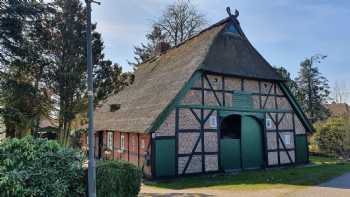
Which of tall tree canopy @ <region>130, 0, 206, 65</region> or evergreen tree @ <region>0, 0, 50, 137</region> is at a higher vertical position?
tall tree canopy @ <region>130, 0, 206, 65</region>

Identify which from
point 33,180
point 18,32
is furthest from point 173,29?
point 33,180

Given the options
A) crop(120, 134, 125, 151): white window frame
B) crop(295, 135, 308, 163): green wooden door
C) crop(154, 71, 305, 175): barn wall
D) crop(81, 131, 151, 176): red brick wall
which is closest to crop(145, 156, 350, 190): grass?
crop(154, 71, 305, 175): barn wall

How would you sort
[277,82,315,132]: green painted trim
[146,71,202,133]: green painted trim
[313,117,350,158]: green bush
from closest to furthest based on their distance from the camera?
[146,71,202,133]: green painted trim < [277,82,315,132]: green painted trim < [313,117,350,158]: green bush

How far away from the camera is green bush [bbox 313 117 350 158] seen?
68.5 feet

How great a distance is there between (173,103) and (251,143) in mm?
5771

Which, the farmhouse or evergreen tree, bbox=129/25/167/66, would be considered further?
evergreen tree, bbox=129/25/167/66

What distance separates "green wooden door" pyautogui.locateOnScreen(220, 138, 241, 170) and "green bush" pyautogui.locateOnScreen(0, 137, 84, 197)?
29.4 feet

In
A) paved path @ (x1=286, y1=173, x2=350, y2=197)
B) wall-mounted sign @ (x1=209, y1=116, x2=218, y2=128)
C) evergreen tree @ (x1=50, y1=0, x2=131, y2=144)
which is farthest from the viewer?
evergreen tree @ (x1=50, y1=0, x2=131, y2=144)

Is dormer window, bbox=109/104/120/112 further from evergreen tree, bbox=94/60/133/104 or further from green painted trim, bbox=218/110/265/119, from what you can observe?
green painted trim, bbox=218/110/265/119

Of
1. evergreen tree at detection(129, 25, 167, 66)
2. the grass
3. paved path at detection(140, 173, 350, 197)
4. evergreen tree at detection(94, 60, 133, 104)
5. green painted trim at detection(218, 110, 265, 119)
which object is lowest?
the grass

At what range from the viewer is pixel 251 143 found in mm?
16391


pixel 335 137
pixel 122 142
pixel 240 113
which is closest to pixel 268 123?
pixel 240 113

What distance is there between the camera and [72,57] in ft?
64.2

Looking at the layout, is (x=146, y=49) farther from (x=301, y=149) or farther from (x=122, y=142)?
(x=301, y=149)
